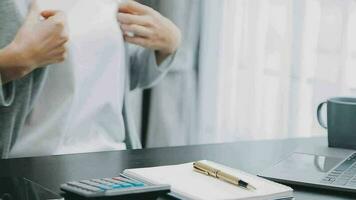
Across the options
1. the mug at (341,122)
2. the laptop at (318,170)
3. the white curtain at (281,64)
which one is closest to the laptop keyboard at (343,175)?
the laptop at (318,170)

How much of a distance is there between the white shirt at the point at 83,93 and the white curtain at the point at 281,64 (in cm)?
62

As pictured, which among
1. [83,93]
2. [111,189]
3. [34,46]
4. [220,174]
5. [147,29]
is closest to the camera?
[111,189]

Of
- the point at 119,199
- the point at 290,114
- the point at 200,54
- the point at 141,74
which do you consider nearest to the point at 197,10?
the point at 200,54

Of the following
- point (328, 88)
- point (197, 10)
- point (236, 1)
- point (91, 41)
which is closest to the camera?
point (91, 41)

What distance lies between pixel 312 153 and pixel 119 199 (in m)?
0.44

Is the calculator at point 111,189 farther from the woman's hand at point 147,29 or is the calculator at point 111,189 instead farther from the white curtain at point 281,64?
the white curtain at point 281,64

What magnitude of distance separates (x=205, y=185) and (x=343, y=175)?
21cm

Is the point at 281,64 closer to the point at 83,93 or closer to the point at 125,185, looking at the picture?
the point at 83,93

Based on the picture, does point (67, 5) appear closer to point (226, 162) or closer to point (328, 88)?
point (226, 162)

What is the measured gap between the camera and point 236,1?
6.40ft

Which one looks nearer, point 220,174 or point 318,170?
point 220,174

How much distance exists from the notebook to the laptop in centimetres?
7

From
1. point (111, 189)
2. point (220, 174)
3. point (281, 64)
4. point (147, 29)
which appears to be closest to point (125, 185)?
point (111, 189)

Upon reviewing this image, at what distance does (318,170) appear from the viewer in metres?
0.79
